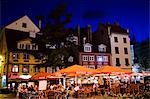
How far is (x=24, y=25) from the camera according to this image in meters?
34.9

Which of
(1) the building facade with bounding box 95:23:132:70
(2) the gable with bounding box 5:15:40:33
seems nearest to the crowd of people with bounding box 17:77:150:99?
(2) the gable with bounding box 5:15:40:33

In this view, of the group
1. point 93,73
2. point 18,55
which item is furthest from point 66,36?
point 93,73

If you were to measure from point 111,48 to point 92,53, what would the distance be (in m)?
3.05

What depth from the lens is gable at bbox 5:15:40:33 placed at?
34.2 metres

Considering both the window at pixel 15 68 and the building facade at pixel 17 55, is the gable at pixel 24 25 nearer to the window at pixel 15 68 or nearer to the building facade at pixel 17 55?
the building facade at pixel 17 55

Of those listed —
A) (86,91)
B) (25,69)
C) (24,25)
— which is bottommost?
(86,91)

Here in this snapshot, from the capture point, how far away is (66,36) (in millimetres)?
28016

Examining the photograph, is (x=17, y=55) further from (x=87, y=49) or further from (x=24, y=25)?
(x=87, y=49)

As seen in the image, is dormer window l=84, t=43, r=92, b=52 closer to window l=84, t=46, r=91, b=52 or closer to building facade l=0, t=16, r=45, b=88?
window l=84, t=46, r=91, b=52

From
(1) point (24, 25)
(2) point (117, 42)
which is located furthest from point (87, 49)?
(1) point (24, 25)

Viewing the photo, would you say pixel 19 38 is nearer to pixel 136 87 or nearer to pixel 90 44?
pixel 90 44

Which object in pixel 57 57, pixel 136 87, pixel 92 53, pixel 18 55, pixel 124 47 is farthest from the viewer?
pixel 124 47

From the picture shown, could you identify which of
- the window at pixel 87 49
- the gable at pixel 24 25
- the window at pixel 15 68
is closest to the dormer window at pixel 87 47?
the window at pixel 87 49

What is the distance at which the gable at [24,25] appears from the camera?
34219mm
